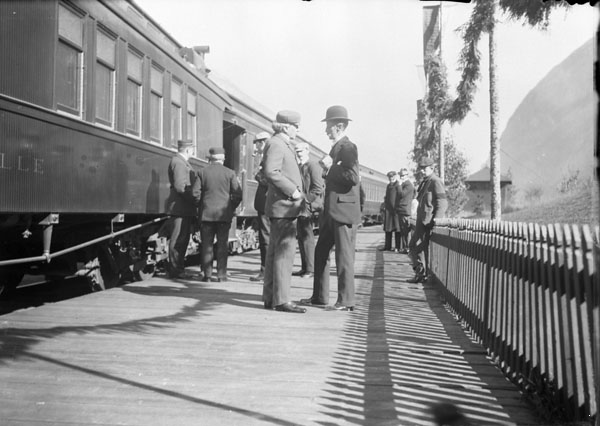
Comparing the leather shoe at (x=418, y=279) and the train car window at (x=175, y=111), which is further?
the train car window at (x=175, y=111)

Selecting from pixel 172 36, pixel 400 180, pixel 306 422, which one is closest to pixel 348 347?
pixel 306 422

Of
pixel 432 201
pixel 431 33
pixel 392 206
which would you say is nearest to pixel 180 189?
pixel 432 201

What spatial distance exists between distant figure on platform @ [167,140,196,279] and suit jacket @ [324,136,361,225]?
340 cm

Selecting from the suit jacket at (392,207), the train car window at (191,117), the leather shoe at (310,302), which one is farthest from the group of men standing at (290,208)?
the suit jacket at (392,207)

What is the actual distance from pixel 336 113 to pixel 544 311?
405 centimetres

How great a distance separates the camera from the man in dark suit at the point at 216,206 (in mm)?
9859

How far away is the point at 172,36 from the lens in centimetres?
1194

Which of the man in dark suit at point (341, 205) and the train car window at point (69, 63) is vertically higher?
the train car window at point (69, 63)

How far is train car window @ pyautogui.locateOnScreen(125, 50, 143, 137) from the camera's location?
9.05 metres

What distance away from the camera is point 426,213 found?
34.2 ft

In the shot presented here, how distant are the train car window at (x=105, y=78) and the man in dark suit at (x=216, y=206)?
6.27ft

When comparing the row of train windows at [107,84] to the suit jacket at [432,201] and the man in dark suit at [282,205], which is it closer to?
the man in dark suit at [282,205]

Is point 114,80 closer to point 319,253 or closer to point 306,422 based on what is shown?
point 319,253

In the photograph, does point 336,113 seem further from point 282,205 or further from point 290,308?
point 290,308
